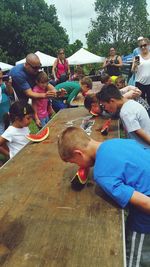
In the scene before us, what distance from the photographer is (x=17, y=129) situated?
14.7ft

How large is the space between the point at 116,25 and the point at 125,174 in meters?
75.1

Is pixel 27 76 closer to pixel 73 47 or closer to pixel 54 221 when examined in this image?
pixel 54 221

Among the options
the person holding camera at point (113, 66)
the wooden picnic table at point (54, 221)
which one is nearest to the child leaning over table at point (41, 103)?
the wooden picnic table at point (54, 221)

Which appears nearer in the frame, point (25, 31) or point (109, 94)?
point (109, 94)

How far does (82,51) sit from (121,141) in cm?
2526

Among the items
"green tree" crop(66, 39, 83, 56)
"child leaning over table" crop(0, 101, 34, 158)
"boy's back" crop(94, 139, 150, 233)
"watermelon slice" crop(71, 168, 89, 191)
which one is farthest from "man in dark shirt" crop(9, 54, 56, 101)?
"green tree" crop(66, 39, 83, 56)

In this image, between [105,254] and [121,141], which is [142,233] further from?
[105,254]

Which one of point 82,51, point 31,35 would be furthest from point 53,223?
point 31,35

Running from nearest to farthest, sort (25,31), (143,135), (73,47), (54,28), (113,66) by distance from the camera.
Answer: (143,135) < (113,66) < (25,31) < (54,28) < (73,47)

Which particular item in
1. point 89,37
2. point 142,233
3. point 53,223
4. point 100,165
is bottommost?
point 89,37

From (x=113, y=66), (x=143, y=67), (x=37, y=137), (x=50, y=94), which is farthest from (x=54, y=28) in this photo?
(x=37, y=137)

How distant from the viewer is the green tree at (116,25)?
7312 centimetres

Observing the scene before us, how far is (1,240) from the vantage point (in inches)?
79.2

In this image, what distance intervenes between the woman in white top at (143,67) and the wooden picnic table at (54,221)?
5019 millimetres
